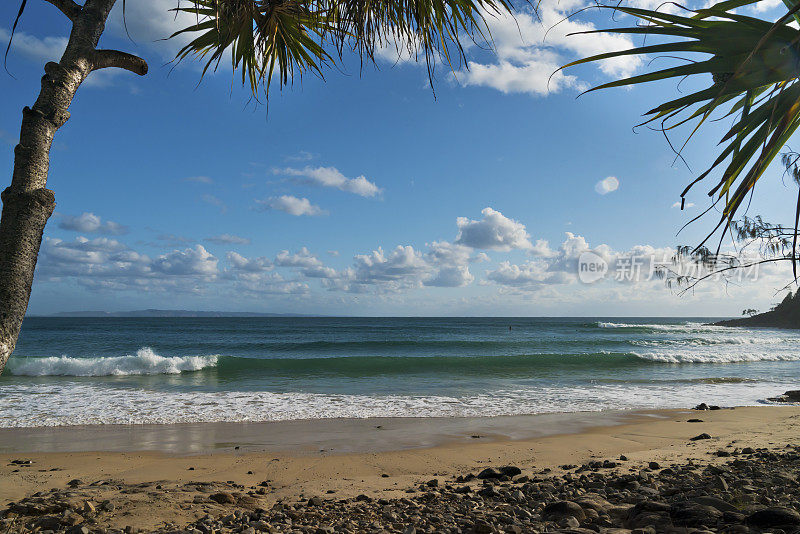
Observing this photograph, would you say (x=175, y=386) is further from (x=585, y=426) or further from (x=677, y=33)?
(x=677, y=33)

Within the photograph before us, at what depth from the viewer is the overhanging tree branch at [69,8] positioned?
2250mm

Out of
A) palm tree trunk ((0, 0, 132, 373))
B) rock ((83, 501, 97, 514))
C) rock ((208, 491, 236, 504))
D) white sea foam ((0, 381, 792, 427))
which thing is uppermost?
palm tree trunk ((0, 0, 132, 373))

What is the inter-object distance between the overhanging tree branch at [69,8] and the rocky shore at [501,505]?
2.91m

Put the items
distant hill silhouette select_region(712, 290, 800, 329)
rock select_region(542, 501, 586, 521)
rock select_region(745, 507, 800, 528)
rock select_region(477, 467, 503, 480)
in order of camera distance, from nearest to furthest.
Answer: rock select_region(745, 507, 800, 528)
rock select_region(542, 501, 586, 521)
rock select_region(477, 467, 503, 480)
distant hill silhouette select_region(712, 290, 800, 329)

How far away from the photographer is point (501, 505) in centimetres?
338

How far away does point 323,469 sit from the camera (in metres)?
5.28

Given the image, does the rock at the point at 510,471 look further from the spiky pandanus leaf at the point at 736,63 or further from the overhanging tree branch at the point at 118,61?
the overhanging tree branch at the point at 118,61

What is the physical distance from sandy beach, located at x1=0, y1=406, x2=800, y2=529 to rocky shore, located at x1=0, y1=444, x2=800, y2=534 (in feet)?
0.24

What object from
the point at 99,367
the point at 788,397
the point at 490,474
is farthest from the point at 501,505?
the point at 99,367

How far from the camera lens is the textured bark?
5.86ft

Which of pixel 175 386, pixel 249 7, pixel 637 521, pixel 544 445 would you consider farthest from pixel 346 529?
pixel 175 386

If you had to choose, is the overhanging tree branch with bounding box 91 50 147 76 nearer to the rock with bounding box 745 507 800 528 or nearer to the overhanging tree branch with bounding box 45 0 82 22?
the overhanging tree branch with bounding box 45 0 82 22

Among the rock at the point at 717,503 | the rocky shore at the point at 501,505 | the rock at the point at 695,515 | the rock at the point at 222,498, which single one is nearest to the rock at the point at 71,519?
the rocky shore at the point at 501,505

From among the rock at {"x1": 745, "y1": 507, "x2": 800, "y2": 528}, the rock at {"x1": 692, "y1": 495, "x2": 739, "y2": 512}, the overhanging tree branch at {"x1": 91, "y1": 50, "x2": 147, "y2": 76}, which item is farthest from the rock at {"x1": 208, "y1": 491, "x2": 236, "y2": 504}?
the rock at {"x1": 745, "y1": 507, "x2": 800, "y2": 528}
